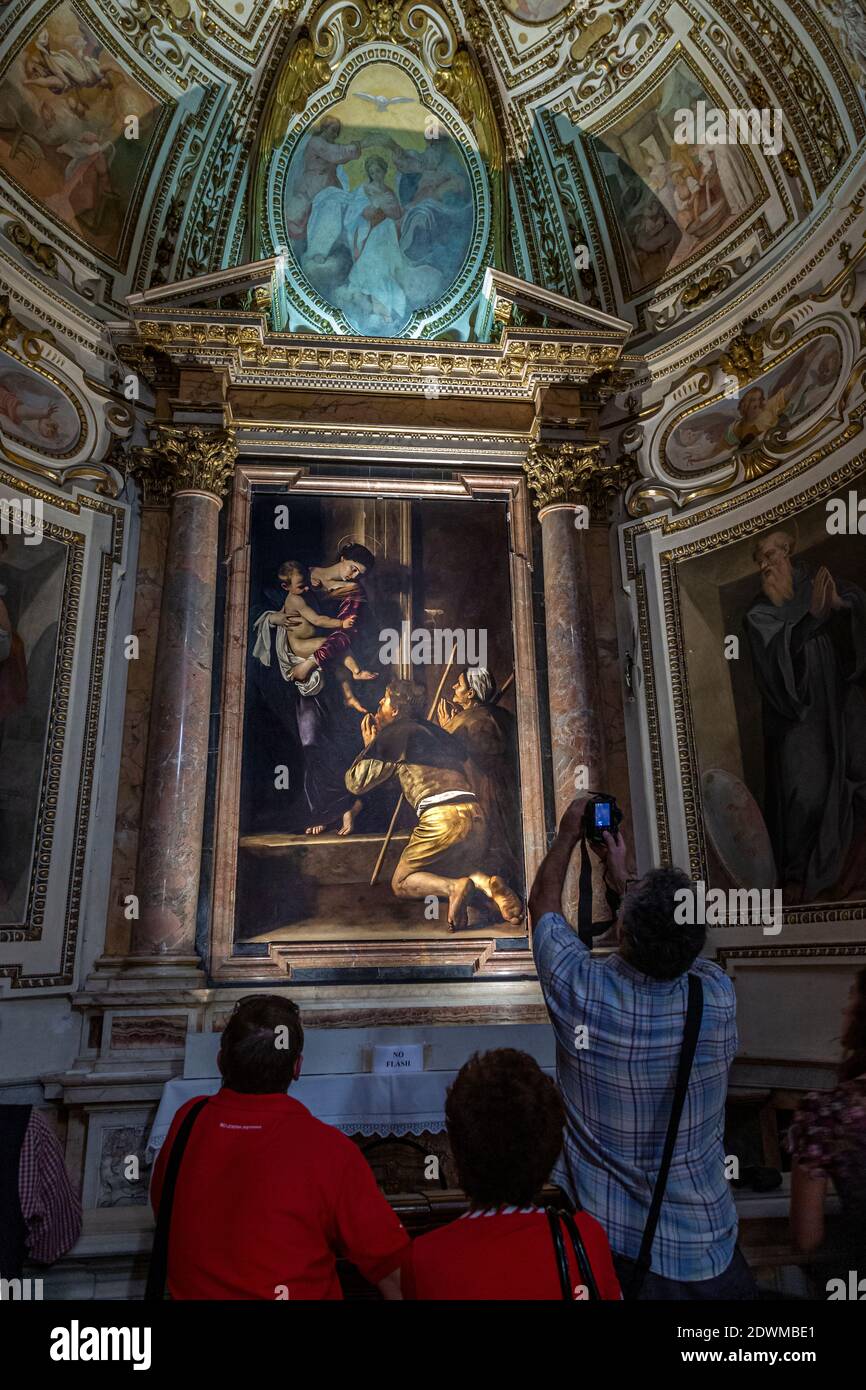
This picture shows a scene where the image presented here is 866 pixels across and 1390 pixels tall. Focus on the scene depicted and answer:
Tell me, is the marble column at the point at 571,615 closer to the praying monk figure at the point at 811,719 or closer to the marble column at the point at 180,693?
the praying monk figure at the point at 811,719

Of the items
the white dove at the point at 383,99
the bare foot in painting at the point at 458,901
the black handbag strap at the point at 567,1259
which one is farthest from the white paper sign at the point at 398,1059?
the white dove at the point at 383,99

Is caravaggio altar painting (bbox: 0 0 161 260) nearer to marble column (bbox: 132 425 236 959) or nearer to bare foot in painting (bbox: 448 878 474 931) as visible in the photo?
marble column (bbox: 132 425 236 959)

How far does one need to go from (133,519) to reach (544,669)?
3.93 metres

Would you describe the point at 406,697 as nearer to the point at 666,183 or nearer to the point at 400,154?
the point at 666,183

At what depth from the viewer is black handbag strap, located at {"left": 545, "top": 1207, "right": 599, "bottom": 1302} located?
2.07 metres

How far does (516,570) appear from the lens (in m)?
9.15

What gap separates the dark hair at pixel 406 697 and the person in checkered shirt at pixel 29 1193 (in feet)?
16.5

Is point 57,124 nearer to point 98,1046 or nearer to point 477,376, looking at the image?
point 477,376

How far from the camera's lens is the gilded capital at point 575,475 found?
9.16 metres

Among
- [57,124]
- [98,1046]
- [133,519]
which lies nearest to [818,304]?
[133,519]

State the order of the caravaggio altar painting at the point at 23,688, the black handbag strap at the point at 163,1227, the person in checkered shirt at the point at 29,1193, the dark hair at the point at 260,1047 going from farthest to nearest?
the caravaggio altar painting at the point at 23,688, the person in checkered shirt at the point at 29,1193, the dark hair at the point at 260,1047, the black handbag strap at the point at 163,1227

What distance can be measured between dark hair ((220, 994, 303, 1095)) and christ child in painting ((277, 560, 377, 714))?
5505 millimetres

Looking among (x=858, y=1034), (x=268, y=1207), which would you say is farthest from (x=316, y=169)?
(x=268, y=1207)

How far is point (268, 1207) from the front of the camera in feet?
8.71
